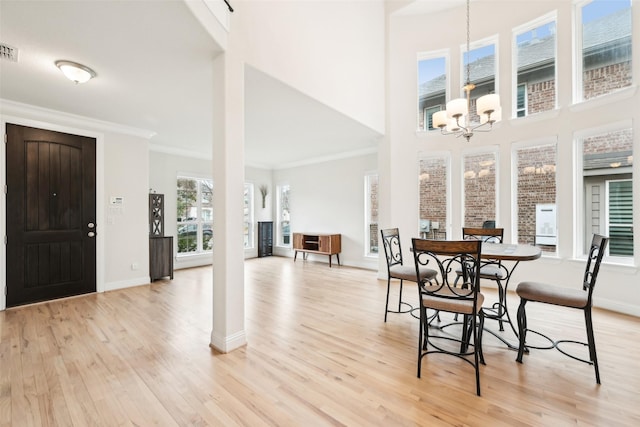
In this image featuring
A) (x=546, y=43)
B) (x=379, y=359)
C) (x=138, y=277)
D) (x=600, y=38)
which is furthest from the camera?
(x=138, y=277)

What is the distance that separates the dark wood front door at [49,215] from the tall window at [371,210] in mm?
4888

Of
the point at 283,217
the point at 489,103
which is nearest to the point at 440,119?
the point at 489,103

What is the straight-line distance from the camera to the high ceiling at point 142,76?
2037 millimetres

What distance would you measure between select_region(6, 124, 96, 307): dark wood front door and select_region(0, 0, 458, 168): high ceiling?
547 millimetres

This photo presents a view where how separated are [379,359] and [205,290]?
3.14 metres

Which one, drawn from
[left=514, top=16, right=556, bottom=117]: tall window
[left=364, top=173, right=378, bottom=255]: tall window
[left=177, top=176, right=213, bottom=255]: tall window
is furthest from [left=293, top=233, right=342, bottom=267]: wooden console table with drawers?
[left=514, top=16, right=556, bottom=117]: tall window

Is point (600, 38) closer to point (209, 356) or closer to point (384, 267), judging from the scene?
point (384, 267)

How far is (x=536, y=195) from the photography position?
4227 millimetres

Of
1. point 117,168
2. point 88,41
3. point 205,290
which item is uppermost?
point 88,41

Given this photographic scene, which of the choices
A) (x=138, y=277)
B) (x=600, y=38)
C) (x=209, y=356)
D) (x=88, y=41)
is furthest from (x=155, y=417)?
(x=600, y=38)

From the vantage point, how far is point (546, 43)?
13.6 ft

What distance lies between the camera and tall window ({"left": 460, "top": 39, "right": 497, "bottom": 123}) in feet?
15.2

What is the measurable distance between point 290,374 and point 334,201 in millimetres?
4956

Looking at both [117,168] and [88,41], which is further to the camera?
[117,168]
